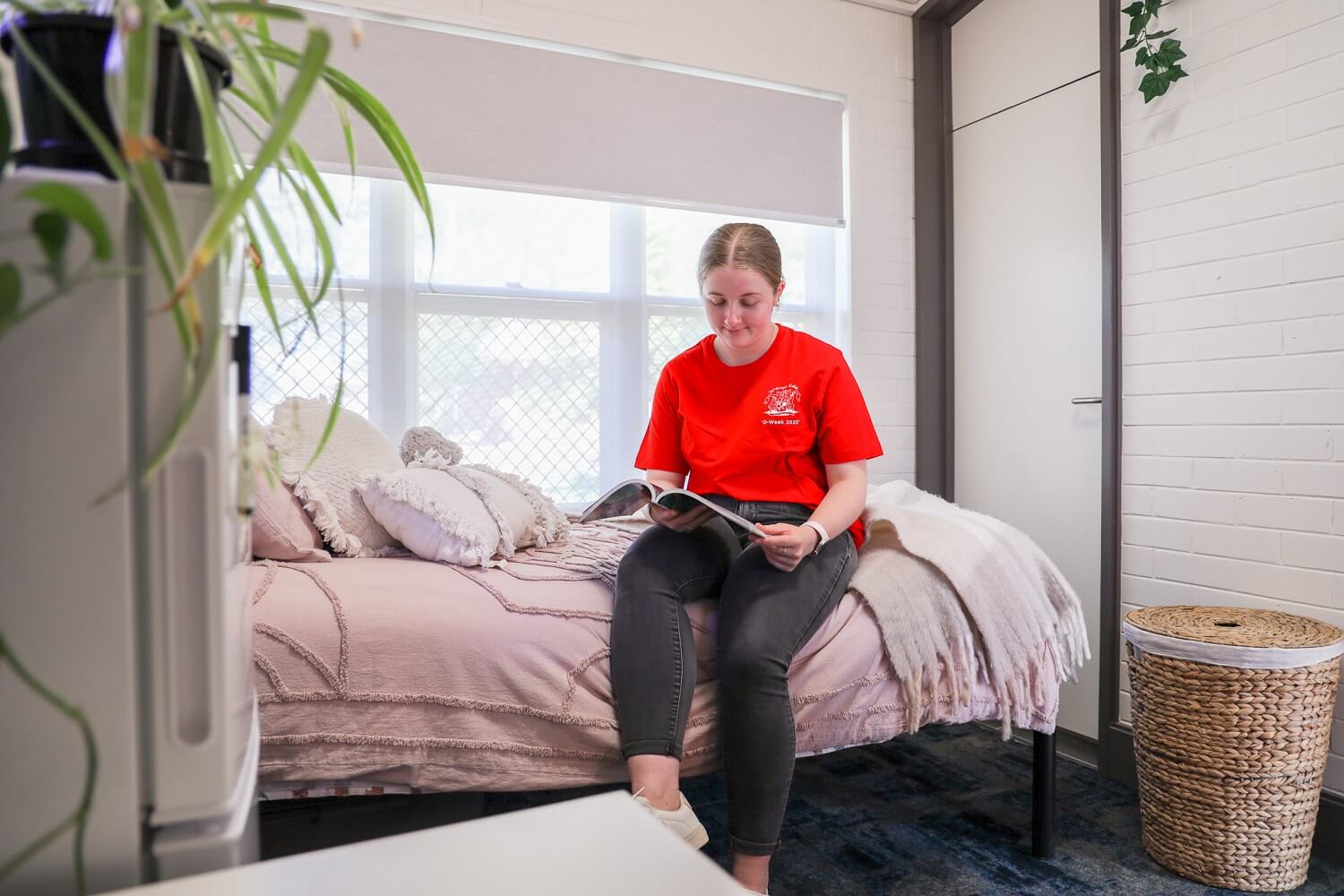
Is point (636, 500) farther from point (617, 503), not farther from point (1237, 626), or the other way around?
point (1237, 626)

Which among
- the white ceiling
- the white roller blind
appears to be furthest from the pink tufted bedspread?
the white ceiling

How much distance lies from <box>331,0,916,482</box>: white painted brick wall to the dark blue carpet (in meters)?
1.05

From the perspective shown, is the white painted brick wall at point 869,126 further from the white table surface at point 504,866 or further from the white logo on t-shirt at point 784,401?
the white table surface at point 504,866

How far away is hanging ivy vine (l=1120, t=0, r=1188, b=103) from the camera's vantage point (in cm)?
232

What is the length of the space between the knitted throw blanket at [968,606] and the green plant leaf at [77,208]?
1578mm

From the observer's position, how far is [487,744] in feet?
4.95

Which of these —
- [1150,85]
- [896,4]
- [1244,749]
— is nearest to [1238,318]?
[1150,85]

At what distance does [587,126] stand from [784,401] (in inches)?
56.3

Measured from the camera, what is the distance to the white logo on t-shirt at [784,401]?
187 centimetres

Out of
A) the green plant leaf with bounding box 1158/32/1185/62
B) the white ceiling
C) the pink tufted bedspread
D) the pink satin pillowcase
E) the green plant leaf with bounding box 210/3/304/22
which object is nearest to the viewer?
the green plant leaf with bounding box 210/3/304/22

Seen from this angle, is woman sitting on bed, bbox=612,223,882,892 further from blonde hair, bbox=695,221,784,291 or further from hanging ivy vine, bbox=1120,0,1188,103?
hanging ivy vine, bbox=1120,0,1188,103

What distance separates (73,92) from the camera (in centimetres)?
62

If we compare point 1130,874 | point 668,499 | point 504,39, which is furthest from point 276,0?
point 1130,874

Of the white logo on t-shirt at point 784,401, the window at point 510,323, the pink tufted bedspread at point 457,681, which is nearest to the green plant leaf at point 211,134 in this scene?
the pink tufted bedspread at point 457,681
